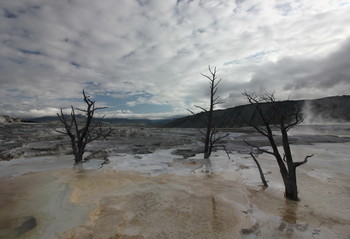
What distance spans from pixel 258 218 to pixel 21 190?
6.79 metres

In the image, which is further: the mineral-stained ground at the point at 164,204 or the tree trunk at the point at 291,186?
the tree trunk at the point at 291,186

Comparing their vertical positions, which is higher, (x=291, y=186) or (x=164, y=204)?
(x=291, y=186)

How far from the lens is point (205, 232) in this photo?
4477 mm

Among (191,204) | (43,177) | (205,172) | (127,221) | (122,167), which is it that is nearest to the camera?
(127,221)

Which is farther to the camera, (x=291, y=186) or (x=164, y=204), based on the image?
(x=291, y=186)

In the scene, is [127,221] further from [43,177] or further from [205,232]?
[43,177]

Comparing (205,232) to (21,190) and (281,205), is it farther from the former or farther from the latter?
(21,190)

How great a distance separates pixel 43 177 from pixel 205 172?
21.2 ft

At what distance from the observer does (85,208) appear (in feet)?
18.4

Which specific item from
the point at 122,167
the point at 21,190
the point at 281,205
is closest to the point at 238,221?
the point at 281,205

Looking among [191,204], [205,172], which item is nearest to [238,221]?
[191,204]

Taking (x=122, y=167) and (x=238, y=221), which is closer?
(x=238, y=221)

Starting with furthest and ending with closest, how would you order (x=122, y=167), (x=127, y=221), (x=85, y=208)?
1. (x=122, y=167)
2. (x=85, y=208)
3. (x=127, y=221)

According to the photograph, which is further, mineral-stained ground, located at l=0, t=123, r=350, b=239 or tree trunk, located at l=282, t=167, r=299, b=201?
tree trunk, located at l=282, t=167, r=299, b=201
